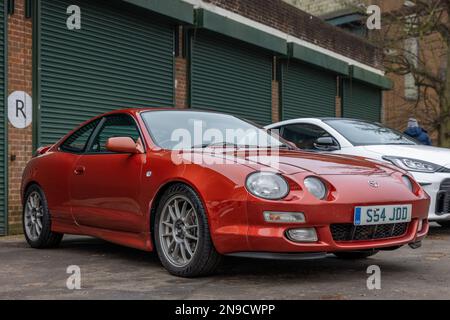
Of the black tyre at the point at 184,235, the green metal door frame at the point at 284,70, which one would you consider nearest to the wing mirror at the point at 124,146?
the black tyre at the point at 184,235

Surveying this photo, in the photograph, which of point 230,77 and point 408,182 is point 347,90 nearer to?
point 230,77

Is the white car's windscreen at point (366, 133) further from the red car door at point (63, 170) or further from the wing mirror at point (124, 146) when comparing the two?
the wing mirror at point (124, 146)

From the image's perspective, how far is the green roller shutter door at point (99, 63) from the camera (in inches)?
363

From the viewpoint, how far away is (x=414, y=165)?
7316mm

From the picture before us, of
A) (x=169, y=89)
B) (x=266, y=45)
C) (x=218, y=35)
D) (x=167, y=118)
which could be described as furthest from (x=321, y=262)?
(x=266, y=45)

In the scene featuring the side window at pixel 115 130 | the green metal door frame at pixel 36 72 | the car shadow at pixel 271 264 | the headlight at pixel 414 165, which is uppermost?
the green metal door frame at pixel 36 72

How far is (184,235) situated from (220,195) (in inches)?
18.5

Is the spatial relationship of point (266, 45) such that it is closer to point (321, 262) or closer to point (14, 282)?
point (321, 262)

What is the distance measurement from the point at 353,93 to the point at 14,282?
15.9m

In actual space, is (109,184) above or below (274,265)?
above

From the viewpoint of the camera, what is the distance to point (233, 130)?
580 cm

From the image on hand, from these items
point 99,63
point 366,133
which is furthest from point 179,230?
point 99,63

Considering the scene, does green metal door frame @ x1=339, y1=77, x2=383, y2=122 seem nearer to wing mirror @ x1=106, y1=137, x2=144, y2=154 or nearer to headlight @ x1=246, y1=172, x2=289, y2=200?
wing mirror @ x1=106, y1=137, x2=144, y2=154

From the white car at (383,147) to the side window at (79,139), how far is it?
2.57 m
